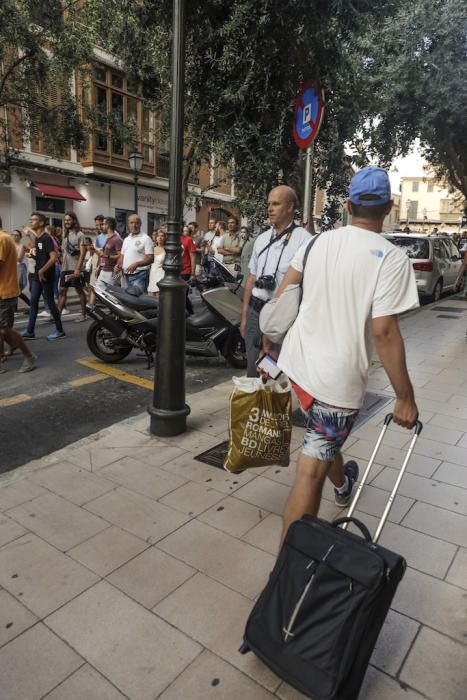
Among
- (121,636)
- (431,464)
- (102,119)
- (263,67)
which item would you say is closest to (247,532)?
(121,636)

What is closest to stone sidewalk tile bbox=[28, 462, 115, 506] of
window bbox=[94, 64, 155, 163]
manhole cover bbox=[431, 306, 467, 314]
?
manhole cover bbox=[431, 306, 467, 314]

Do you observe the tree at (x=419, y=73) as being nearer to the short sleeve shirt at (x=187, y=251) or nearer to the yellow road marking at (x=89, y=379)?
the short sleeve shirt at (x=187, y=251)

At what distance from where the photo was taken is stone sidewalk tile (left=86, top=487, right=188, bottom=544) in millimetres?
A: 2794

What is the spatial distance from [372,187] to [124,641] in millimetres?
2077

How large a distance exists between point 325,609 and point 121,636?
0.94 m

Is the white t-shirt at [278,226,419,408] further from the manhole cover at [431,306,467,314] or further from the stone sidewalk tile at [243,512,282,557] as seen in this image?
the manhole cover at [431,306,467,314]

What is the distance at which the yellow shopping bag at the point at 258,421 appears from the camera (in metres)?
2.69

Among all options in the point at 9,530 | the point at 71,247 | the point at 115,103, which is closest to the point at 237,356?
the point at 9,530

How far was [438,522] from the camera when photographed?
296cm

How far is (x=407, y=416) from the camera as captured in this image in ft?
6.84

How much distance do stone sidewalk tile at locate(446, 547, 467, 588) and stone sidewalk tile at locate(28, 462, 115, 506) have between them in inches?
77.9

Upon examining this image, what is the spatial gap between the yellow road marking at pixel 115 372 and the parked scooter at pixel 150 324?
0.14 m

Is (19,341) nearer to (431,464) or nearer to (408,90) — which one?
(431,464)

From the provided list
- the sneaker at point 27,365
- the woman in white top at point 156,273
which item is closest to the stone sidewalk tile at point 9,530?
the sneaker at point 27,365
